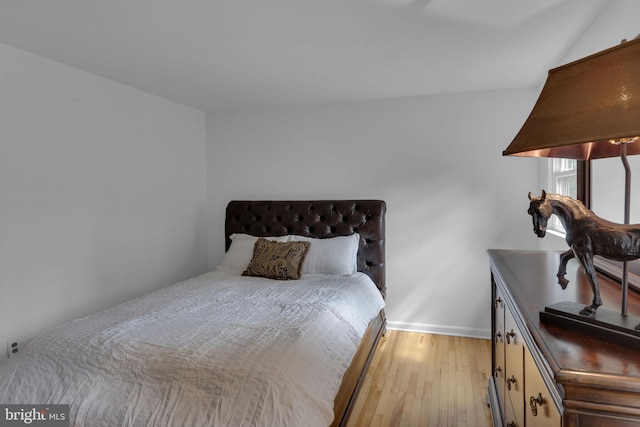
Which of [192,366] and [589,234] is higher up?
[589,234]

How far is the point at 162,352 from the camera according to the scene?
157cm

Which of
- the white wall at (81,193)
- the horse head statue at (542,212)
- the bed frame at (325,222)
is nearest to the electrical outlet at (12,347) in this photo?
the white wall at (81,193)

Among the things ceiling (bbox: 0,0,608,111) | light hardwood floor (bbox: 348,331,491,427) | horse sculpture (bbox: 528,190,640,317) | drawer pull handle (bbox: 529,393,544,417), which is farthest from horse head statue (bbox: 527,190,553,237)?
light hardwood floor (bbox: 348,331,491,427)

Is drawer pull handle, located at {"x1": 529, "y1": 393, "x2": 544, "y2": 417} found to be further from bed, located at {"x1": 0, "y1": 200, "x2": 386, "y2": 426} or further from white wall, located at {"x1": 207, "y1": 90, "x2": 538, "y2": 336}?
white wall, located at {"x1": 207, "y1": 90, "x2": 538, "y2": 336}

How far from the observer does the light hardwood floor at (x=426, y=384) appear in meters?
2.20

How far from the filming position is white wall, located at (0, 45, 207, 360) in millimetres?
2301

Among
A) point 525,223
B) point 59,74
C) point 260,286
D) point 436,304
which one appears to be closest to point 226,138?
point 59,74

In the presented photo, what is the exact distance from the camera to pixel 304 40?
2.21 metres

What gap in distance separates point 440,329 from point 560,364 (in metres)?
2.95

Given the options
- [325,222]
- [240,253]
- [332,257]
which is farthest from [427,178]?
[240,253]

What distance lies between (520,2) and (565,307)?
5.17 ft

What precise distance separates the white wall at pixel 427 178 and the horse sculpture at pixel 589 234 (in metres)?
2.44

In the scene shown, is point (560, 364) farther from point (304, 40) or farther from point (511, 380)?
point (304, 40)

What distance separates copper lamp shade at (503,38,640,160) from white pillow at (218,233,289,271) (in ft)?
8.63
